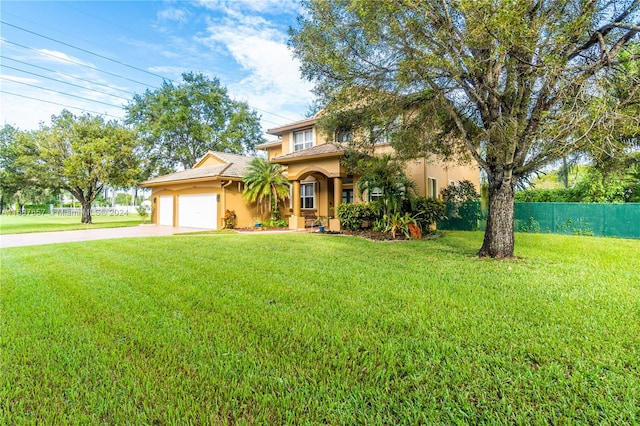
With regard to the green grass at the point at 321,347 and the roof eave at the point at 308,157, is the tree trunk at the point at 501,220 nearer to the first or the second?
the green grass at the point at 321,347

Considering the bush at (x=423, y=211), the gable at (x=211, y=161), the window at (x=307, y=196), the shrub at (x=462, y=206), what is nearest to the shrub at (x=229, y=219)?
the window at (x=307, y=196)

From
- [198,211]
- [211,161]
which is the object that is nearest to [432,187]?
[198,211]

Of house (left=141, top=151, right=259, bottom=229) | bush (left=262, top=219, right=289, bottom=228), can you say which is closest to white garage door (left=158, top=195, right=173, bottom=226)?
house (left=141, top=151, right=259, bottom=229)

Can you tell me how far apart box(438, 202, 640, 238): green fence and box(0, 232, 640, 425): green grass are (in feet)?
29.5

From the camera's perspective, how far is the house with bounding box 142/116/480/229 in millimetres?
14742

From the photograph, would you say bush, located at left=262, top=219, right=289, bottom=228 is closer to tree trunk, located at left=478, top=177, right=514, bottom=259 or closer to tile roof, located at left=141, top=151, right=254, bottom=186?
tile roof, located at left=141, top=151, right=254, bottom=186

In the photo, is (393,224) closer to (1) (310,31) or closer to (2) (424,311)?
(1) (310,31)

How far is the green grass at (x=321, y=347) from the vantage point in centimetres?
214

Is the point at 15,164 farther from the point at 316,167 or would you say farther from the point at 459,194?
the point at 459,194

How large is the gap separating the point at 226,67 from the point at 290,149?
987 centimetres

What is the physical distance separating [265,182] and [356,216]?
19.8 ft

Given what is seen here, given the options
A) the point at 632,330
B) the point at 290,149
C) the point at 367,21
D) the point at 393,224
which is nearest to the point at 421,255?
the point at 393,224

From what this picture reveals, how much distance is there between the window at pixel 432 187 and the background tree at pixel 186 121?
25949mm

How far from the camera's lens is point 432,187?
51.6ft
